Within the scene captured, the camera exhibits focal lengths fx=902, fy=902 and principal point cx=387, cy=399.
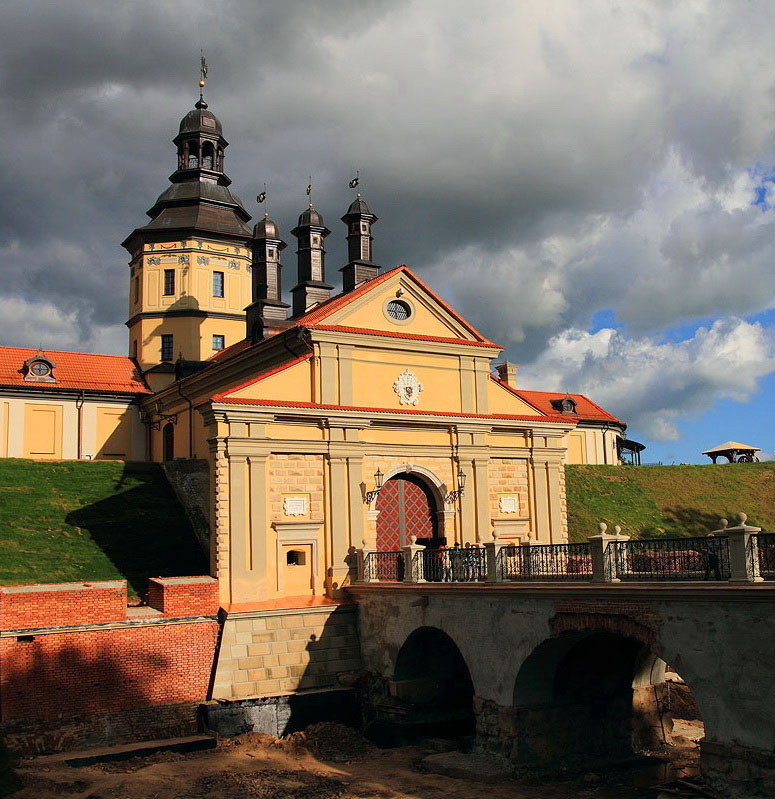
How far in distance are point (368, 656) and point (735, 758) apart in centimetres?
1101

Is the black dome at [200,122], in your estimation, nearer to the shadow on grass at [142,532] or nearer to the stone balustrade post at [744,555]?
the shadow on grass at [142,532]

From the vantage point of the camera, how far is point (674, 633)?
47.2 ft

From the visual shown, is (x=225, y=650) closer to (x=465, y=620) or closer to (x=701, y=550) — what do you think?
(x=465, y=620)

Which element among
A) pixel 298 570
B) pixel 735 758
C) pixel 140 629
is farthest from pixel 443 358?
pixel 735 758

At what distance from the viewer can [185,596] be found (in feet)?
70.1

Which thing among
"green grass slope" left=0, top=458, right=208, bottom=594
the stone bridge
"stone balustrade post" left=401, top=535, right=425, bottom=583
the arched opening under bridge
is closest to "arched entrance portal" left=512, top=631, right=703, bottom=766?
the stone bridge

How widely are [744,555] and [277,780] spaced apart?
10.0 m

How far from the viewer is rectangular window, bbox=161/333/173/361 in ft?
135

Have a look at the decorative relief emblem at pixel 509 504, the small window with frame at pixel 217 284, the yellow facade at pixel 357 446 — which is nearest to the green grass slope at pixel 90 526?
the yellow facade at pixel 357 446

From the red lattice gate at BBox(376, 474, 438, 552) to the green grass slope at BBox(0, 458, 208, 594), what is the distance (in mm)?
5192

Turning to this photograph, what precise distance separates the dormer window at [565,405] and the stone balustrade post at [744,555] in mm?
37810

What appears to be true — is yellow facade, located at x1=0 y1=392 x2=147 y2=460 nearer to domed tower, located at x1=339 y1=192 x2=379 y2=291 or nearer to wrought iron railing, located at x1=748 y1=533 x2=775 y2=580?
domed tower, located at x1=339 y1=192 x2=379 y2=291

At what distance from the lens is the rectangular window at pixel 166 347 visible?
41.1m

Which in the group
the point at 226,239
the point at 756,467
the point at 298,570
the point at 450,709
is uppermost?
the point at 226,239
